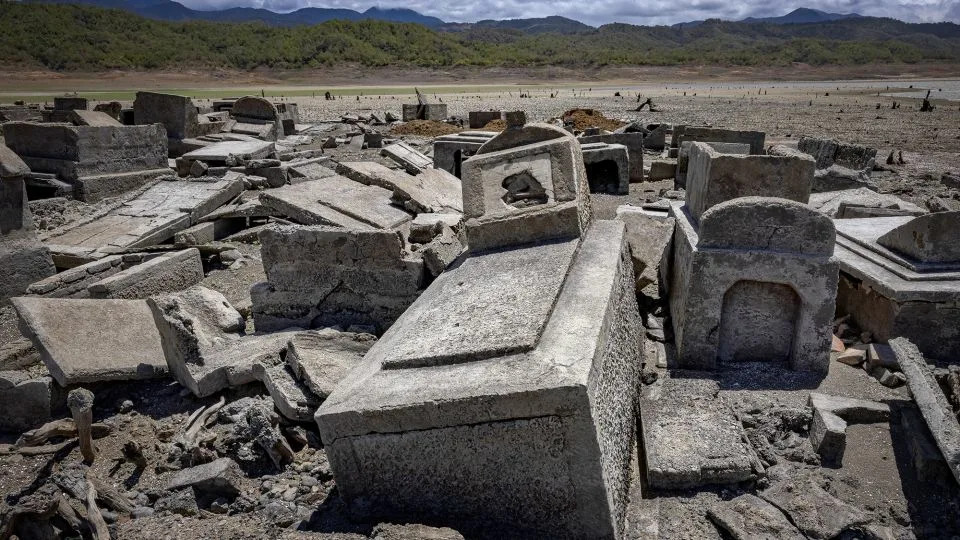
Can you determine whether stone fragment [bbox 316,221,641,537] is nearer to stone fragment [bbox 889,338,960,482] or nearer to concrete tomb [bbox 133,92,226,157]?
stone fragment [bbox 889,338,960,482]

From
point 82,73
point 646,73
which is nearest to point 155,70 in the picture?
point 82,73

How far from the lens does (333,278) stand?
533 centimetres

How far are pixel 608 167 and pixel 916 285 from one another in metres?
6.95

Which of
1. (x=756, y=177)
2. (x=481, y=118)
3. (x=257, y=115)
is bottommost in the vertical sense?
(x=756, y=177)

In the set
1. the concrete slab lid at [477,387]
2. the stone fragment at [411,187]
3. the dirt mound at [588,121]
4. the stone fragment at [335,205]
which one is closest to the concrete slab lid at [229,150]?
the stone fragment at [411,187]

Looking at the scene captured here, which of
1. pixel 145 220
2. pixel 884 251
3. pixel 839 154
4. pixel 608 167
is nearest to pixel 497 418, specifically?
pixel 884 251

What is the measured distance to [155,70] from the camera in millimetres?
53531

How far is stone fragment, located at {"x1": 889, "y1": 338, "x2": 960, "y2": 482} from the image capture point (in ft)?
11.2

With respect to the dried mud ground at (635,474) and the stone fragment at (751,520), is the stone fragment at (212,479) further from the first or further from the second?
the stone fragment at (751,520)

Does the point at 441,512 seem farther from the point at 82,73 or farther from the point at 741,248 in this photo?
the point at 82,73

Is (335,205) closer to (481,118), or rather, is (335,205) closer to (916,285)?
(916,285)

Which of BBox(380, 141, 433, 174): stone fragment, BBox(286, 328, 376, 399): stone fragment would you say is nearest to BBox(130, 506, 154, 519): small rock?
BBox(286, 328, 376, 399): stone fragment

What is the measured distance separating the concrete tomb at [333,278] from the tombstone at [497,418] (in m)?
1.21

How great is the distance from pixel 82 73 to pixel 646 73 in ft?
174
